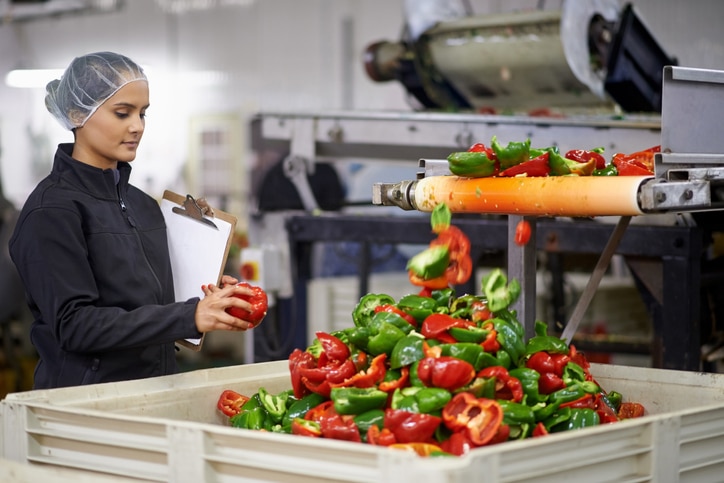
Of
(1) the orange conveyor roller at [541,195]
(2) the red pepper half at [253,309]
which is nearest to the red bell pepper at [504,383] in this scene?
(1) the orange conveyor roller at [541,195]

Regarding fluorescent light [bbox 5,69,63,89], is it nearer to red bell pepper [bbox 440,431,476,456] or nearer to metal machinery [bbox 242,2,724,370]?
metal machinery [bbox 242,2,724,370]

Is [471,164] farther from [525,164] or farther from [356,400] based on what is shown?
[356,400]

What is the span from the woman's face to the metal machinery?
2.07 ft

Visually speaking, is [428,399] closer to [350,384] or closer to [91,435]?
[350,384]

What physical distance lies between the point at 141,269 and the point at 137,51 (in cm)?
1030

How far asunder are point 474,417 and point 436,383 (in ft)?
0.32

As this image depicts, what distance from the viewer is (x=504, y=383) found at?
1.96 meters

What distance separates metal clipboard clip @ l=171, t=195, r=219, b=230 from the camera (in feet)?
8.62

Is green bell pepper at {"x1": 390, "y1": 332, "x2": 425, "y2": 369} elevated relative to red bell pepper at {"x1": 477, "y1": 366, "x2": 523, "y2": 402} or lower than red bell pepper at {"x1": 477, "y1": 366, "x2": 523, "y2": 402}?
elevated

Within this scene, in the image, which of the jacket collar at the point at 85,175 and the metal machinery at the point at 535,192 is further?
the jacket collar at the point at 85,175

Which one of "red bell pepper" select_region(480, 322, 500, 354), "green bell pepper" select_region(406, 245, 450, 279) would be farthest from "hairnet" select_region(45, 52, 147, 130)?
"red bell pepper" select_region(480, 322, 500, 354)

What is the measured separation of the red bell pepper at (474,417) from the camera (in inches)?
69.8

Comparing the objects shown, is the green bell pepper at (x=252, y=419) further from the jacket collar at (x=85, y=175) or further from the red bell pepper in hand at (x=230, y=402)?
the jacket collar at (x=85, y=175)

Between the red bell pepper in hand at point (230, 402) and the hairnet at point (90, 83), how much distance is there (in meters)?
0.77
